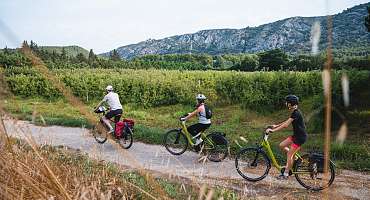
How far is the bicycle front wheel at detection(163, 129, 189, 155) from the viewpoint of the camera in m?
11.2

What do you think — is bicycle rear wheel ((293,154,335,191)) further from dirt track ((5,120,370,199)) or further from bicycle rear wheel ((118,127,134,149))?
bicycle rear wheel ((118,127,134,149))

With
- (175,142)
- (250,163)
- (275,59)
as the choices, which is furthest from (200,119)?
(275,59)

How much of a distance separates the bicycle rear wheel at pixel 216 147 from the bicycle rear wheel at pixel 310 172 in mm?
2456

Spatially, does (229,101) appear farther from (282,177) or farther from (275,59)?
(282,177)

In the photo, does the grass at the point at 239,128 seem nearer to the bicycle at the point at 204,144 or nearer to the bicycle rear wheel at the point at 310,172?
the bicycle at the point at 204,144

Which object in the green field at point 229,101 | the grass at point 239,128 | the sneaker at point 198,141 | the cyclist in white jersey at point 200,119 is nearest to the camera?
the cyclist in white jersey at point 200,119

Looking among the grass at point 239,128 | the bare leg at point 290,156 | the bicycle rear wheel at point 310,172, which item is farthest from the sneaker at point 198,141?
the bicycle rear wheel at point 310,172

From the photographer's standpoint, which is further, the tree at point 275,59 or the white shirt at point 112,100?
the tree at point 275,59

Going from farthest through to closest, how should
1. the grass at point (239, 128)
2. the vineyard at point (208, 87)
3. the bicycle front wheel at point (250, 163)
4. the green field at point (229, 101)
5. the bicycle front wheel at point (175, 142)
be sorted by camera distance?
1. the vineyard at point (208, 87)
2. the green field at point (229, 101)
3. the bicycle front wheel at point (175, 142)
4. the grass at point (239, 128)
5. the bicycle front wheel at point (250, 163)

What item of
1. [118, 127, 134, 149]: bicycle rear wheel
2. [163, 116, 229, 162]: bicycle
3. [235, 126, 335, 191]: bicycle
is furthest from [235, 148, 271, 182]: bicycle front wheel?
[118, 127, 134, 149]: bicycle rear wheel

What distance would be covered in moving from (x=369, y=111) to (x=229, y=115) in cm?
971

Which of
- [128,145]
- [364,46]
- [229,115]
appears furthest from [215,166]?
[364,46]

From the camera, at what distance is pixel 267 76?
927 inches

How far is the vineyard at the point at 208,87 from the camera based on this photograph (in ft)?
71.7
